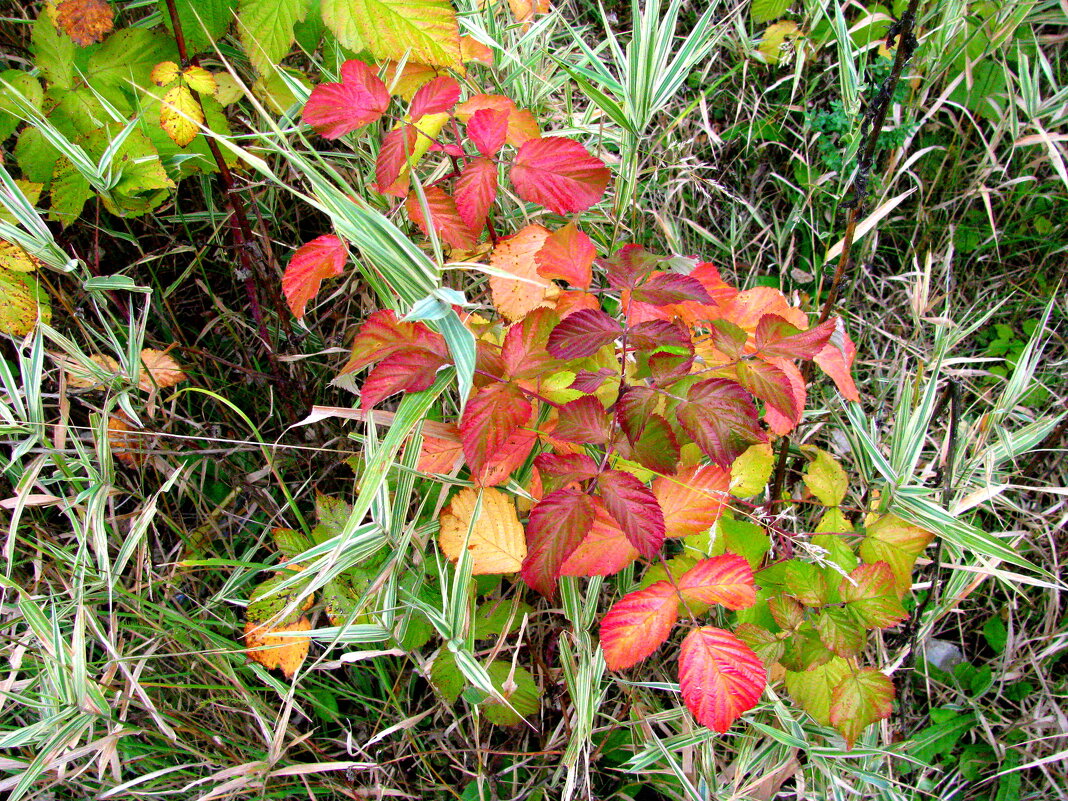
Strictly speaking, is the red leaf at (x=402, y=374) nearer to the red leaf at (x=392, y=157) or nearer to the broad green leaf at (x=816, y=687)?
the red leaf at (x=392, y=157)

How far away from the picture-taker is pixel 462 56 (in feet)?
3.80

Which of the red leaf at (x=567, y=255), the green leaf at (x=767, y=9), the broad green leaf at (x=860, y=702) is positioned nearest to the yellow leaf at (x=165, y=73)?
the red leaf at (x=567, y=255)

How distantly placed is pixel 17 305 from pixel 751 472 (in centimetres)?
126

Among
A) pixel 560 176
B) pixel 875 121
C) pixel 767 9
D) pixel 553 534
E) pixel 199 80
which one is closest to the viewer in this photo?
pixel 553 534

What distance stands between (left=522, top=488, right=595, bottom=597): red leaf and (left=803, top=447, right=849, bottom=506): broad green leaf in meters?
0.53

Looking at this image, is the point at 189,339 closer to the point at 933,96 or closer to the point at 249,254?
the point at 249,254

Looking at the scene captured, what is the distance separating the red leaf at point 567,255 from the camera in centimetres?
95

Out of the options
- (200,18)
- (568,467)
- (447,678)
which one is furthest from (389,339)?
(200,18)

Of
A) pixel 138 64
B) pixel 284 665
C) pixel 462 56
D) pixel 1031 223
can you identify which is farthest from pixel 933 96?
pixel 284 665

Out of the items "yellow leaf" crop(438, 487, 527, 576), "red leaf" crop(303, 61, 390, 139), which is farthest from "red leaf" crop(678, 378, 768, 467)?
"red leaf" crop(303, 61, 390, 139)

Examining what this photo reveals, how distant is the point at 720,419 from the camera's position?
0.83 meters

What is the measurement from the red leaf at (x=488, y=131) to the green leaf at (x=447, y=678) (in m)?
0.80

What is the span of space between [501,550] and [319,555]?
0.27 metres

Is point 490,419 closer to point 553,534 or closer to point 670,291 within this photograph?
point 553,534
